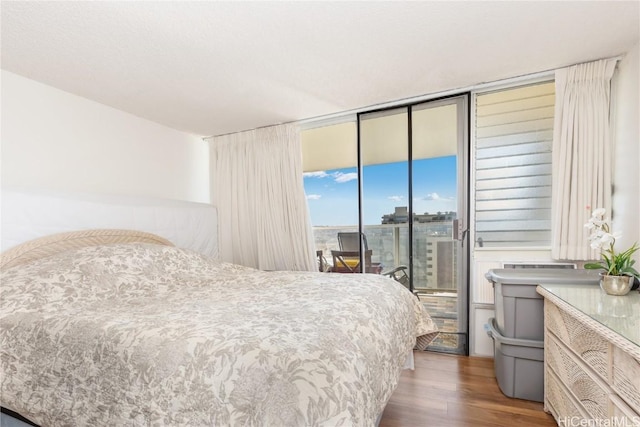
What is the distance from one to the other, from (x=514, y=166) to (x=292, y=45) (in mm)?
2015

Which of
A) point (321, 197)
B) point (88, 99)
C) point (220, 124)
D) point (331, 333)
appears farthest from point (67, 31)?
point (321, 197)

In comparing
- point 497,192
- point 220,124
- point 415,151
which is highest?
point 220,124

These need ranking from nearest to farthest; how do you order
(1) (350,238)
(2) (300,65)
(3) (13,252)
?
(3) (13,252), (2) (300,65), (1) (350,238)

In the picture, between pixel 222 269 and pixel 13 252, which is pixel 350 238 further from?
pixel 13 252

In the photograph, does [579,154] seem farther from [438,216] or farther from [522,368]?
[522,368]

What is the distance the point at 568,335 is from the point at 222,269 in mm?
2253

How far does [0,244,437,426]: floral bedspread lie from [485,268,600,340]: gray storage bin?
0.61 m

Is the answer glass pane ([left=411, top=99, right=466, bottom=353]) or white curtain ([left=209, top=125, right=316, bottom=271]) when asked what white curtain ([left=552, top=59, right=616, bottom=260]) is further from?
white curtain ([left=209, top=125, right=316, bottom=271])

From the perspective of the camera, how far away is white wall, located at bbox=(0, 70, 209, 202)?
1.94 metres

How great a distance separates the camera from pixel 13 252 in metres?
1.75

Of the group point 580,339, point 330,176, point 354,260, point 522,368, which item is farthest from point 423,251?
point 330,176

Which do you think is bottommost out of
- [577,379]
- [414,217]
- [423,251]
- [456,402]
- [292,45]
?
[456,402]

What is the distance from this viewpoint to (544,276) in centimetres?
186

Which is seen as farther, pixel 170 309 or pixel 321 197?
pixel 321 197
